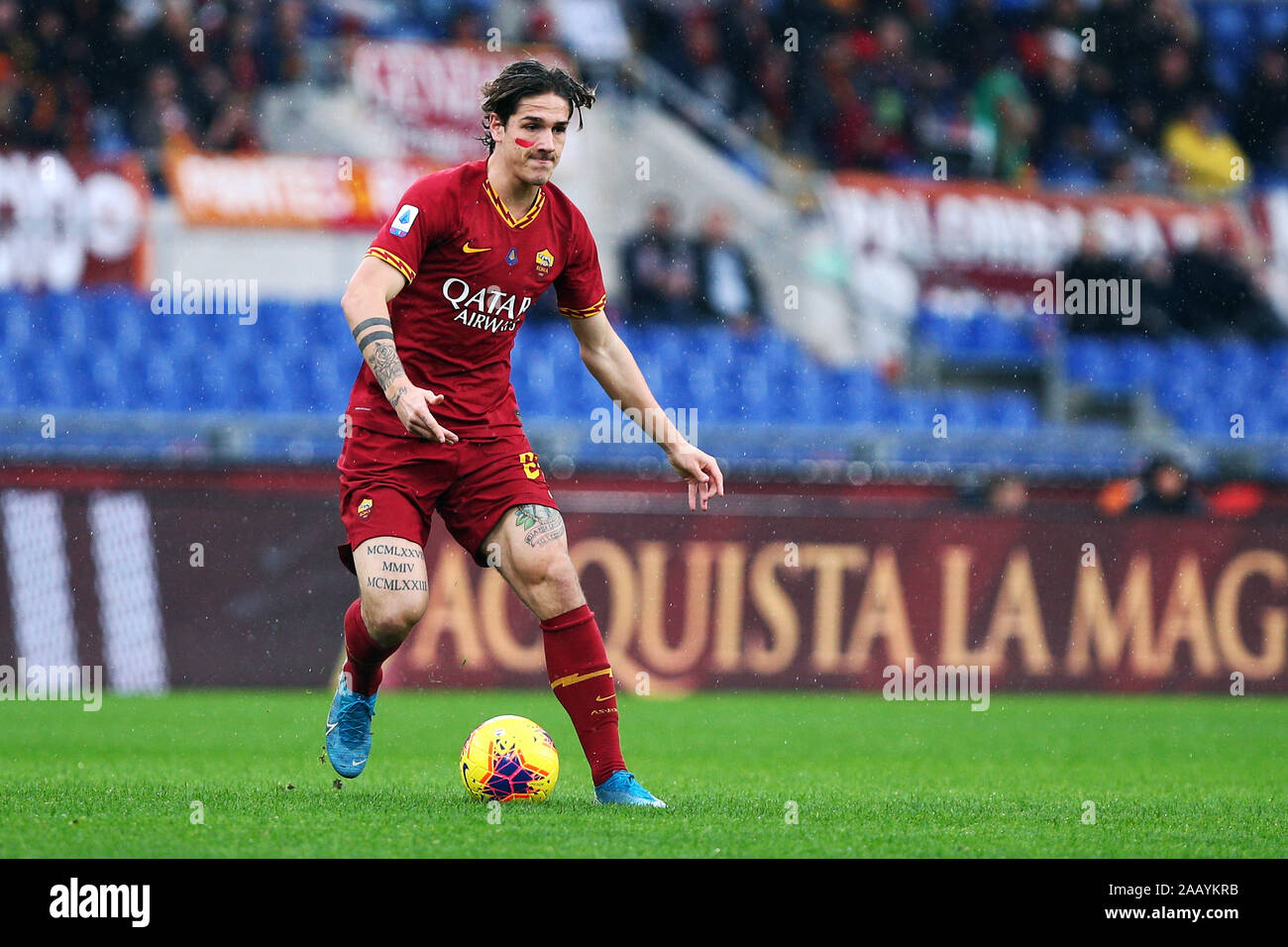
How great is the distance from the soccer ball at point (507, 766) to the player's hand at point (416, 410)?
108 cm

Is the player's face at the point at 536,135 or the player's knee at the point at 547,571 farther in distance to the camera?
the player's knee at the point at 547,571

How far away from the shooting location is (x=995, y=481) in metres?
12.5

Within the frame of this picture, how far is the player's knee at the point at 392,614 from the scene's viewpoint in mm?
5383

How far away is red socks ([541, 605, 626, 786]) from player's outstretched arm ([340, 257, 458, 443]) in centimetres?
80

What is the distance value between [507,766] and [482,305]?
4.84 ft

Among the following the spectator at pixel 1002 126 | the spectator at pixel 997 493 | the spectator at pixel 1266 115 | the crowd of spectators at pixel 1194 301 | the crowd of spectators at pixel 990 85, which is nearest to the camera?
the spectator at pixel 997 493

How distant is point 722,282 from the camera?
53.1 feet

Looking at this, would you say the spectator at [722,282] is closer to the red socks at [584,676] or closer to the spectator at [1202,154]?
the spectator at [1202,154]

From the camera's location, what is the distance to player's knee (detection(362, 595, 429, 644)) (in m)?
5.38

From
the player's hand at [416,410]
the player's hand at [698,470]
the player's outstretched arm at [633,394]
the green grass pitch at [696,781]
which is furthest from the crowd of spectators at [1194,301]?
the player's hand at [416,410]

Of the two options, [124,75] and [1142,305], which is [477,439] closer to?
[124,75]

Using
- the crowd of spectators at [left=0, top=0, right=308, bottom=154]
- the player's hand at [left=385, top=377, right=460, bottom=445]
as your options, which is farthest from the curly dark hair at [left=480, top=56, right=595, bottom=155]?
the crowd of spectators at [left=0, top=0, right=308, bottom=154]
